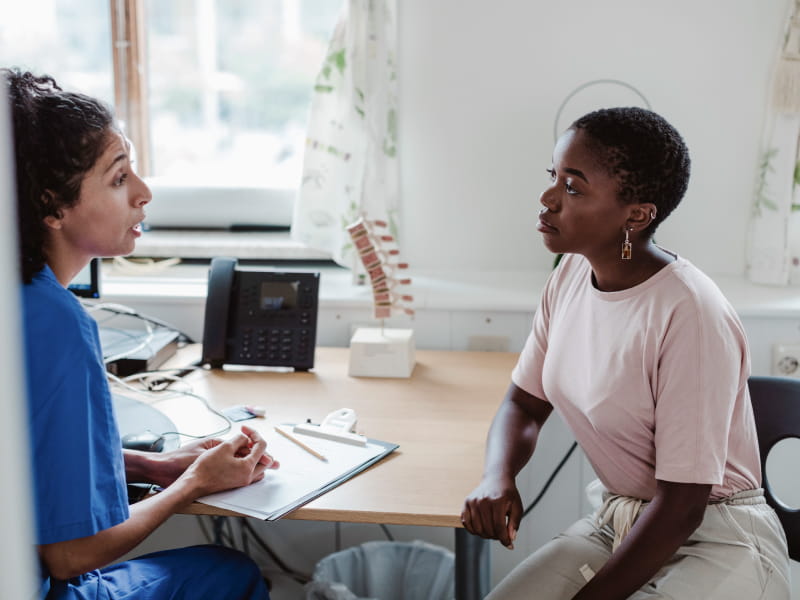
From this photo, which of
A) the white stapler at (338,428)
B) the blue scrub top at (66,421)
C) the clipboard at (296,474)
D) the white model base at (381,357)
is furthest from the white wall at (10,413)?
the white model base at (381,357)

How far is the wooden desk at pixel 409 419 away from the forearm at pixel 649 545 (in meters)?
0.22

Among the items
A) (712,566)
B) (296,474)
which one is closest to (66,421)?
(296,474)

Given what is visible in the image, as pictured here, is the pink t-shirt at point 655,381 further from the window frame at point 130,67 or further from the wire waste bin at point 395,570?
the window frame at point 130,67

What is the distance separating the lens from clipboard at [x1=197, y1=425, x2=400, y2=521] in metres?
1.17

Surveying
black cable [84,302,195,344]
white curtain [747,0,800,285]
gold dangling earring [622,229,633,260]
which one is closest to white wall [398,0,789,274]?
white curtain [747,0,800,285]

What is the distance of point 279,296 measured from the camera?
70.4 inches

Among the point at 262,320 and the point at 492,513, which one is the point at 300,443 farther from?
the point at 262,320

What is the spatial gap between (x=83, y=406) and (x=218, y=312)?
0.81 metres

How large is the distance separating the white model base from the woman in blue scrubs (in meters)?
0.50

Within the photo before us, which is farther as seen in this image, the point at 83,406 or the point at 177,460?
the point at 177,460

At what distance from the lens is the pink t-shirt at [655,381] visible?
1107 mm

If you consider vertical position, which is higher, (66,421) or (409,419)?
(66,421)

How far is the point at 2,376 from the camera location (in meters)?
0.33

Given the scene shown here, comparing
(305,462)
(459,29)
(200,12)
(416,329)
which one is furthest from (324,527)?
(200,12)
